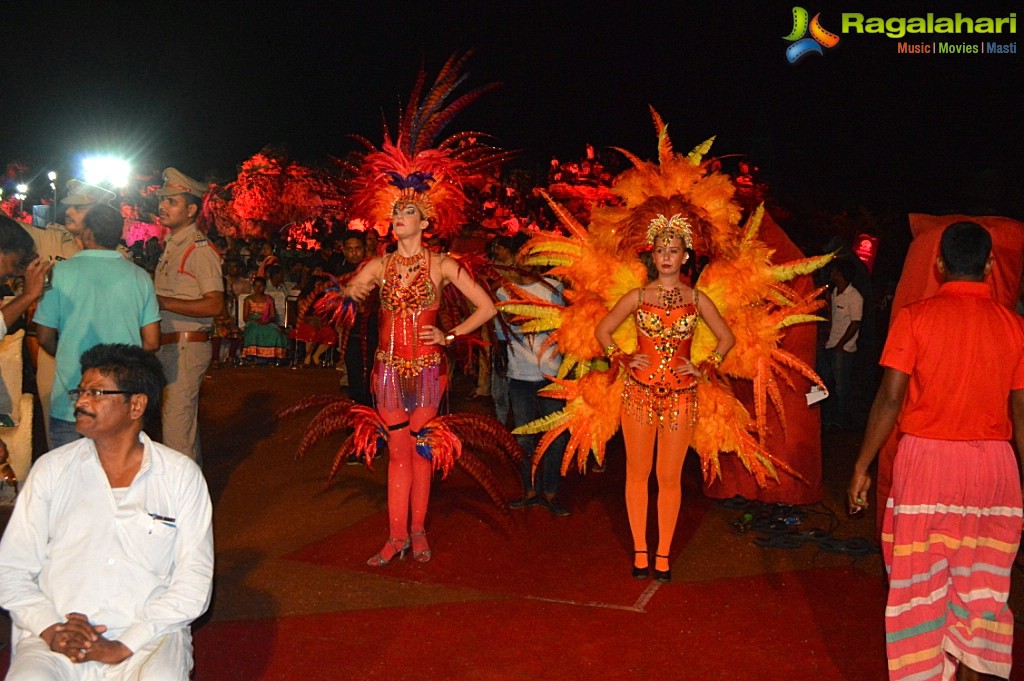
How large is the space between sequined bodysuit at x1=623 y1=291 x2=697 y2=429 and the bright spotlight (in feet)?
79.0

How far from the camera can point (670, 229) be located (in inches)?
217

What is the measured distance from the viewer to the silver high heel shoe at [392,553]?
5973 millimetres

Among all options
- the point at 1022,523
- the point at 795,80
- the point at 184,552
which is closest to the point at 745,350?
the point at 1022,523

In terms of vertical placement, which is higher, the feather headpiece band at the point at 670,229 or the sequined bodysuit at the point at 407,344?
the feather headpiece band at the point at 670,229

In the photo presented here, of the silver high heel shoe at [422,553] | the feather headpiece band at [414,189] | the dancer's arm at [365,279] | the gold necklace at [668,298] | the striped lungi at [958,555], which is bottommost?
the silver high heel shoe at [422,553]

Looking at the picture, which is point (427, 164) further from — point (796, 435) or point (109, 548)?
point (109, 548)

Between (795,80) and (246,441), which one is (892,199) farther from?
(246,441)

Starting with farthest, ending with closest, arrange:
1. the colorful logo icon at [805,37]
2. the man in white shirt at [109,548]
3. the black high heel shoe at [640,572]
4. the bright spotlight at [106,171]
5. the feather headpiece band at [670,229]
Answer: the bright spotlight at [106,171], the colorful logo icon at [805,37], the black high heel shoe at [640,572], the feather headpiece band at [670,229], the man in white shirt at [109,548]

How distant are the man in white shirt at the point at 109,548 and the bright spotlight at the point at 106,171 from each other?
25.4 m

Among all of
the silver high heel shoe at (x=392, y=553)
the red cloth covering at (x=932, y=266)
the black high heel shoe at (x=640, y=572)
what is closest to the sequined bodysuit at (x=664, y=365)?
the black high heel shoe at (x=640, y=572)

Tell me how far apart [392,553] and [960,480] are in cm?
324

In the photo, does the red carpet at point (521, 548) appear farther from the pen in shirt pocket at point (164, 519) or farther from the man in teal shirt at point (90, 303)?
the pen in shirt pocket at point (164, 519)

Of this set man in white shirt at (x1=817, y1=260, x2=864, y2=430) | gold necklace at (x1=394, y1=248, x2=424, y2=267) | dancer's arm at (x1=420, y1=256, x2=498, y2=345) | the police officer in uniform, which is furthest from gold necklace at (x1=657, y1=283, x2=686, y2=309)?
man in white shirt at (x1=817, y1=260, x2=864, y2=430)

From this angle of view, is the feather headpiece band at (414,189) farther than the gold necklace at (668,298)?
Yes
